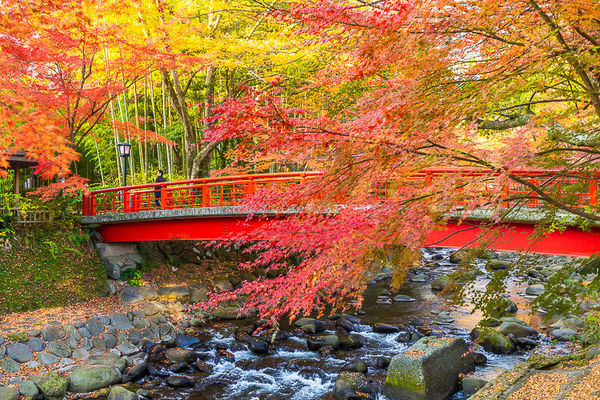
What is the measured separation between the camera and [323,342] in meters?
10.9

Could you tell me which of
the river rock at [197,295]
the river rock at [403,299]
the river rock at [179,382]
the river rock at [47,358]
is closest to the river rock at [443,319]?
the river rock at [403,299]

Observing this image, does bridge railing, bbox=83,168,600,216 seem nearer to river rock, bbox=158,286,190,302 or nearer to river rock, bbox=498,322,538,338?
river rock, bbox=158,286,190,302

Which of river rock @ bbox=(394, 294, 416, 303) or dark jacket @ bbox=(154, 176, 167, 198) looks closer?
dark jacket @ bbox=(154, 176, 167, 198)

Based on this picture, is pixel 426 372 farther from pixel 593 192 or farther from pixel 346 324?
pixel 346 324

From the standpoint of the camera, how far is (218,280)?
15.9 meters

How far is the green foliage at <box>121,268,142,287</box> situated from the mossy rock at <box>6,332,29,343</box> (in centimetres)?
426

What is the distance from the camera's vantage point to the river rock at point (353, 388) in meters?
8.00

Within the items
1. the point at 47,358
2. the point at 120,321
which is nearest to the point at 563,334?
the point at 120,321

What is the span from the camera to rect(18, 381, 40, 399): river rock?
7.98 meters

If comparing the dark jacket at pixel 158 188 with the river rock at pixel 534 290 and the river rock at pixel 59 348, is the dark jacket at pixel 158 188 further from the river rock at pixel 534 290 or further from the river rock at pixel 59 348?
the river rock at pixel 534 290

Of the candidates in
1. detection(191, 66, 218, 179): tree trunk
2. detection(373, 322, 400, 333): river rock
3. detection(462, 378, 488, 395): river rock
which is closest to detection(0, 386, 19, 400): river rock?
detection(462, 378, 488, 395): river rock

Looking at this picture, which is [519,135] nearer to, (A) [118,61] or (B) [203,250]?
(A) [118,61]

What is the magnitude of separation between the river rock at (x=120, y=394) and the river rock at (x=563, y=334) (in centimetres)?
969

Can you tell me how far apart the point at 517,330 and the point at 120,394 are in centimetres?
913
